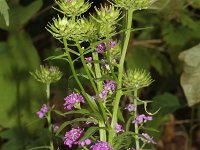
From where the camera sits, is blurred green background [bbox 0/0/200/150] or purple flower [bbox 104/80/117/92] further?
blurred green background [bbox 0/0/200/150]

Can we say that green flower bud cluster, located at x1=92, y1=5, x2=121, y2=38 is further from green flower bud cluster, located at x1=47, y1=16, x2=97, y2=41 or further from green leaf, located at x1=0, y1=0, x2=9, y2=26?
green leaf, located at x1=0, y1=0, x2=9, y2=26

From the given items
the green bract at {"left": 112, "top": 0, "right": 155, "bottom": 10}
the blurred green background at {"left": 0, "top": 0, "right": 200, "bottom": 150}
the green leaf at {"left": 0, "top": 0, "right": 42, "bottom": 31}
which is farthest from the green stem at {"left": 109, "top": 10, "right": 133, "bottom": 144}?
the green leaf at {"left": 0, "top": 0, "right": 42, "bottom": 31}

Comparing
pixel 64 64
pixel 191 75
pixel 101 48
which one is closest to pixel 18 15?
pixel 64 64

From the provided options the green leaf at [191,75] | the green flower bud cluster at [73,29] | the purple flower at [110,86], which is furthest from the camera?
the green leaf at [191,75]

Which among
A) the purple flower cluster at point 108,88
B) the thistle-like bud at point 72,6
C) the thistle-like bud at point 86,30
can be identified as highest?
the thistle-like bud at point 72,6

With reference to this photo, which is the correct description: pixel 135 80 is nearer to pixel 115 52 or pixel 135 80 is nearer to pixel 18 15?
pixel 115 52

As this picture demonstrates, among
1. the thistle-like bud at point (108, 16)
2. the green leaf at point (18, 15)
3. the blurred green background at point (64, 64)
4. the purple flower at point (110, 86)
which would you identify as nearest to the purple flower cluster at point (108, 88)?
the purple flower at point (110, 86)

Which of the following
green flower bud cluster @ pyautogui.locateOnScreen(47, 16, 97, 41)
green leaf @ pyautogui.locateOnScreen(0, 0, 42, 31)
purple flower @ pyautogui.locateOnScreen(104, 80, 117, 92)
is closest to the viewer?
green flower bud cluster @ pyautogui.locateOnScreen(47, 16, 97, 41)

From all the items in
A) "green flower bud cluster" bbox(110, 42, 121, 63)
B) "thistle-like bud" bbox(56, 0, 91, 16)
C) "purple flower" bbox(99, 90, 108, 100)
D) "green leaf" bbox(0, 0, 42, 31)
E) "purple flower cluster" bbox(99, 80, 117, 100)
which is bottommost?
"purple flower" bbox(99, 90, 108, 100)

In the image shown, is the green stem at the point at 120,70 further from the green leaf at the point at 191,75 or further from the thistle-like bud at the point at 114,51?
the green leaf at the point at 191,75

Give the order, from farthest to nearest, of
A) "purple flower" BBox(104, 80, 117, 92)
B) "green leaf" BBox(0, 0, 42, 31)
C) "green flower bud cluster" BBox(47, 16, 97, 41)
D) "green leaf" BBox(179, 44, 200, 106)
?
"green leaf" BBox(0, 0, 42, 31), "green leaf" BBox(179, 44, 200, 106), "purple flower" BBox(104, 80, 117, 92), "green flower bud cluster" BBox(47, 16, 97, 41)
